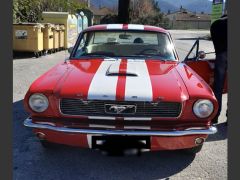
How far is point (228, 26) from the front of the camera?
16.8ft

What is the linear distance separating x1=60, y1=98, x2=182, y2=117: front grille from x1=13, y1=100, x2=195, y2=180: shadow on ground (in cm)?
61

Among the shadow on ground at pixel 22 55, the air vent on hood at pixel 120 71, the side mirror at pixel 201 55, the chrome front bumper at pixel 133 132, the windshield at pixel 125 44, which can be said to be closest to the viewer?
the chrome front bumper at pixel 133 132

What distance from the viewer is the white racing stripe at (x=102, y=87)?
377cm

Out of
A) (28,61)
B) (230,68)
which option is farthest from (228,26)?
(28,61)

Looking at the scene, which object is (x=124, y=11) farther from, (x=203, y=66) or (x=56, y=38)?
(x=203, y=66)

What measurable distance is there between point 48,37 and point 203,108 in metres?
11.1

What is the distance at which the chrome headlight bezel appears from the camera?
3918 millimetres

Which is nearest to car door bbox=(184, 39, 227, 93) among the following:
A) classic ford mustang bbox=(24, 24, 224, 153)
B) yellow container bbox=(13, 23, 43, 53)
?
classic ford mustang bbox=(24, 24, 224, 153)

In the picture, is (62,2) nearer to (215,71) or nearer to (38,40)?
(38,40)

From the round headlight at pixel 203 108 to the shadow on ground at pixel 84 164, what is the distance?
2.11ft

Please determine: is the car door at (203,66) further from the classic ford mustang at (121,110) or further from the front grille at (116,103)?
the front grille at (116,103)

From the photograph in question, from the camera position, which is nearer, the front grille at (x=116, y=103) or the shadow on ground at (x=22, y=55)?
the front grille at (x=116, y=103)

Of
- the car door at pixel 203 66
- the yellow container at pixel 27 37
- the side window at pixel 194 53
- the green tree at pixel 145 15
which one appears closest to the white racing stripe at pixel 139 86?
the car door at pixel 203 66

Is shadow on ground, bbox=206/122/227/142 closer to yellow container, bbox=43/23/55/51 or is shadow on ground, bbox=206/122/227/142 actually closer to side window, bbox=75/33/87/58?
side window, bbox=75/33/87/58
